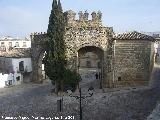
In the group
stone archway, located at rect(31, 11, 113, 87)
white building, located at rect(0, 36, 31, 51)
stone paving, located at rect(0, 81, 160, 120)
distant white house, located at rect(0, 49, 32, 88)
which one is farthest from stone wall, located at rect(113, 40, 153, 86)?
white building, located at rect(0, 36, 31, 51)

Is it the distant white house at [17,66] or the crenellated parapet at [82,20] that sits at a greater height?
the crenellated parapet at [82,20]

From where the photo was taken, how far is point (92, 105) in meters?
20.0

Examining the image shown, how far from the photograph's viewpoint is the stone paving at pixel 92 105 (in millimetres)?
17434

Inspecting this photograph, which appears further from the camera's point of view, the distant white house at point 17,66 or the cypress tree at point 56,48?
the distant white house at point 17,66

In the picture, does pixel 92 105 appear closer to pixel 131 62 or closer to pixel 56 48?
pixel 56 48

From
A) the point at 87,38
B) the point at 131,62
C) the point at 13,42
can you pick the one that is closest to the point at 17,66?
the point at 87,38

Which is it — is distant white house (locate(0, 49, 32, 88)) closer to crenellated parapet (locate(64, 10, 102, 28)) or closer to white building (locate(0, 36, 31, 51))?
crenellated parapet (locate(64, 10, 102, 28))

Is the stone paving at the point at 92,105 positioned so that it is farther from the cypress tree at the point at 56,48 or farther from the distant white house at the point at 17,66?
the distant white house at the point at 17,66

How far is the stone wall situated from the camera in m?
25.8

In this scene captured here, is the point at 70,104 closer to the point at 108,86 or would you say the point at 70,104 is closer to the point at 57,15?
the point at 108,86

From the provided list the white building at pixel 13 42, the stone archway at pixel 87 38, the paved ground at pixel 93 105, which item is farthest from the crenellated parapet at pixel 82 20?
the white building at pixel 13 42

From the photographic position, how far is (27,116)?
58.6 ft

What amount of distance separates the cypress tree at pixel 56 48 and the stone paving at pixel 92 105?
63.9 inches

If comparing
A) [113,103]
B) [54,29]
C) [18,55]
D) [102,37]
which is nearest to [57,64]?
[54,29]
